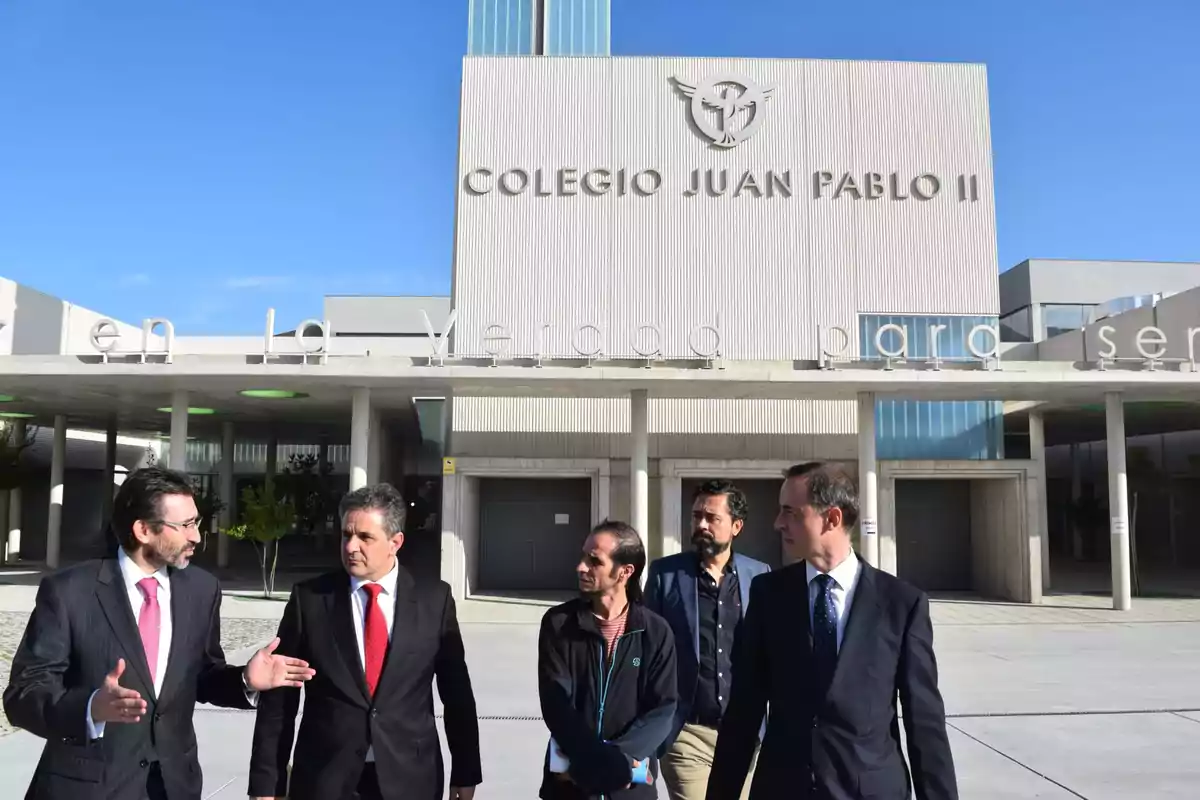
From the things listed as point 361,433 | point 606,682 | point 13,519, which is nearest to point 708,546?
point 606,682

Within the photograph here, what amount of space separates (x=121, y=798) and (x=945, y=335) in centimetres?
1964

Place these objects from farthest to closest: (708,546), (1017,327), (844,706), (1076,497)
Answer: (1017,327)
(1076,497)
(708,546)
(844,706)

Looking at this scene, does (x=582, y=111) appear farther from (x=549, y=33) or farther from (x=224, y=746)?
(x=224, y=746)

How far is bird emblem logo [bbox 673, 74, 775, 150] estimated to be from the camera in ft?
66.4

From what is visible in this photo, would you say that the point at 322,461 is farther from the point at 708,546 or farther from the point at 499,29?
the point at 708,546

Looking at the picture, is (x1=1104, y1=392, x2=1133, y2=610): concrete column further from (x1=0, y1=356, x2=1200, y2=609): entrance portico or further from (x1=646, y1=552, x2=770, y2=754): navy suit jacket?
(x1=646, y1=552, x2=770, y2=754): navy suit jacket

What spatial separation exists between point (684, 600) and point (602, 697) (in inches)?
39.2

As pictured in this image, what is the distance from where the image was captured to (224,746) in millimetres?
6785

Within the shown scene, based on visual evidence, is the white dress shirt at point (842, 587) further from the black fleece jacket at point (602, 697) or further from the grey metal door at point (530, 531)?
the grey metal door at point (530, 531)

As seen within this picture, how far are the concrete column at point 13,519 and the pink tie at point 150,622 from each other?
27197 mm

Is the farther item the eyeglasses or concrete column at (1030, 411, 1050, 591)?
concrete column at (1030, 411, 1050, 591)

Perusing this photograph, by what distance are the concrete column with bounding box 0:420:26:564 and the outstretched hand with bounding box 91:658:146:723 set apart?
2754 cm

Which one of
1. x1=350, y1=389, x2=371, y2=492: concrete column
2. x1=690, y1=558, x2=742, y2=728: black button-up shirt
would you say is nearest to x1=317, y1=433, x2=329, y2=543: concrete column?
x1=350, y1=389, x2=371, y2=492: concrete column

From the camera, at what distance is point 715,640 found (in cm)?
412
